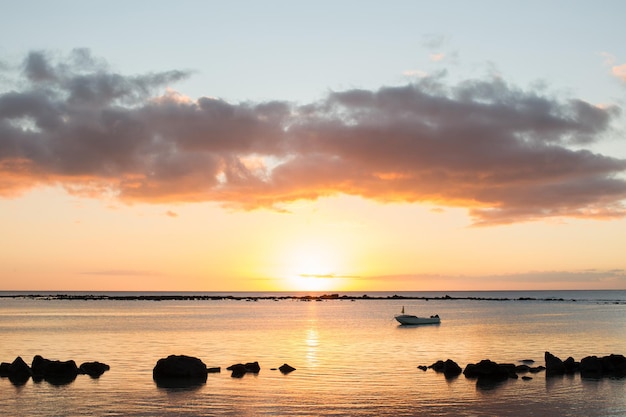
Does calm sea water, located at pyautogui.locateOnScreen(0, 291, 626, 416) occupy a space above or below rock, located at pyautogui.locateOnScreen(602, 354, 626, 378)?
below

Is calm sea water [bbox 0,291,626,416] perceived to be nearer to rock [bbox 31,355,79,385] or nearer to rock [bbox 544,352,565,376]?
rock [bbox 544,352,565,376]

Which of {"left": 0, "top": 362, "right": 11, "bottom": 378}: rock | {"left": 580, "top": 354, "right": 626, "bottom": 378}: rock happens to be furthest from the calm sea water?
{"left": 0, "top": 362, "right": 11, "bottom": 378}: rock

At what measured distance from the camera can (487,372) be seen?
4966 centimetres

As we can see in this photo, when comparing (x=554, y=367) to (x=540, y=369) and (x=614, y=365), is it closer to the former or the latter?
(x=540, y=369)

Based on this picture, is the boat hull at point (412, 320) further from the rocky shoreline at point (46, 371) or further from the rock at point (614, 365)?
the rocky shoreline at point (46, 371)

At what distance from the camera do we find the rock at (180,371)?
157ft

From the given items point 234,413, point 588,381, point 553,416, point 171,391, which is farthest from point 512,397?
point 171,391

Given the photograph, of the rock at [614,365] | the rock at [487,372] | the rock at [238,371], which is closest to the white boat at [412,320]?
the rock at [614,365]

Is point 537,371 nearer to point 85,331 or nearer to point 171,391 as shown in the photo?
point 171,391

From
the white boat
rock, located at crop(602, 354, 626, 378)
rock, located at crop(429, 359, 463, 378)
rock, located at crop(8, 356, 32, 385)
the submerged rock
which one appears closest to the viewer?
rock, located at crop(8, 356, 32, 385)

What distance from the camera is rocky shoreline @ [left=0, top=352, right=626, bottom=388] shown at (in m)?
48.2

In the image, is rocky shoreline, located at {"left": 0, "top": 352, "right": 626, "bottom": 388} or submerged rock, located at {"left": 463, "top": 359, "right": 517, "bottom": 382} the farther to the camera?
submerged rock, located at {"left": 463, "top": 359, "right": 517, "bottom": 382}

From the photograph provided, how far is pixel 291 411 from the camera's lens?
3738 centimetres

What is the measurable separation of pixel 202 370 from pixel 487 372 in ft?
70.0
